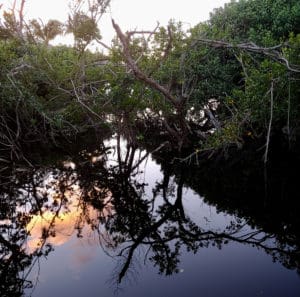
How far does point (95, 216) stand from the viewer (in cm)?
936

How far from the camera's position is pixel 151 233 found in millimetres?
8031

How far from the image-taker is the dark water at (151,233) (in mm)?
5914

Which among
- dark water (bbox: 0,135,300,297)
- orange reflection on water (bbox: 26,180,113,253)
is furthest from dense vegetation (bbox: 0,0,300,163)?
orange reflection on water (bbox: 26,180,113,253)

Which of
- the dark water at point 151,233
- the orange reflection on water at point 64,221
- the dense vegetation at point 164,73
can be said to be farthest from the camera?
the dense vegetation at point 164,73

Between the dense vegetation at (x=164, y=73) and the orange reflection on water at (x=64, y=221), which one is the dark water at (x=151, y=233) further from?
the dense vegetation at (x=164, y=73)

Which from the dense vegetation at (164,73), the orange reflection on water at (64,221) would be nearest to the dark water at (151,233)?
the orange reflection on water at (64,221)

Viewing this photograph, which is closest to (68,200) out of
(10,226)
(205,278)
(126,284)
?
(10,226)

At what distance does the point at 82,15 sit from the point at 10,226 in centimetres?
942

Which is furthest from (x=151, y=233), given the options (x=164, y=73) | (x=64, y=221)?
(x=164, y=73)

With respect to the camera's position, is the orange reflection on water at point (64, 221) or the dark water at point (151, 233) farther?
the orange reflection on water at point (64, 221)

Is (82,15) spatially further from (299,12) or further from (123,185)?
(299,12)

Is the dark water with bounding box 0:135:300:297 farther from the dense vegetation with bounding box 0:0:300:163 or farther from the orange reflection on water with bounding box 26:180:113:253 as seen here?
the dense vegetation with bounding box 0:0:300:163

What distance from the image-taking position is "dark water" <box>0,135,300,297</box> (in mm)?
5914

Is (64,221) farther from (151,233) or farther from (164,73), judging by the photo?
(164,73)
